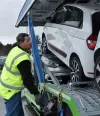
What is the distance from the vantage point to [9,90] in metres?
4.62

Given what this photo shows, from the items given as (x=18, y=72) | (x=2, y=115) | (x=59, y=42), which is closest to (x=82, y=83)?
(x=18, y=72)

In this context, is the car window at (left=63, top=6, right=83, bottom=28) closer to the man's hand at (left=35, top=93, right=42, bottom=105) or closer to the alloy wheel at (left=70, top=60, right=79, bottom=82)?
the alloy wheel at (left=70, top=60, right=79, bottom=82)

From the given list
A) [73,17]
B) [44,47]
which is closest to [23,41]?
[73,17]

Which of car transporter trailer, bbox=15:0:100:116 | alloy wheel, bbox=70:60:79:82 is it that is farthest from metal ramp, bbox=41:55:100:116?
alloy wheel, bbox=70:60:79:82

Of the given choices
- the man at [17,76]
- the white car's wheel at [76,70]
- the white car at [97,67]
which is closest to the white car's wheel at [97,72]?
the white car at [97,67]

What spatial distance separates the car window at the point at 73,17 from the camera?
5.51 m

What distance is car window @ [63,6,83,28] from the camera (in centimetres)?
551

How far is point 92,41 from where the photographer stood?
4.98 m

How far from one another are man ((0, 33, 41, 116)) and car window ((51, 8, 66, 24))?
2.13 metres

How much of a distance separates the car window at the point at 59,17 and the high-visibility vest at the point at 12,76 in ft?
7.37

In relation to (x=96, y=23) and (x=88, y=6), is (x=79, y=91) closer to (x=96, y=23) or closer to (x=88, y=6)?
(x=96, y=23)

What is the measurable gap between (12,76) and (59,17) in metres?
2.67

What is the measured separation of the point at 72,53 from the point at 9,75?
151 cm

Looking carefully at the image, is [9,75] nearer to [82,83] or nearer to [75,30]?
[82,83]
